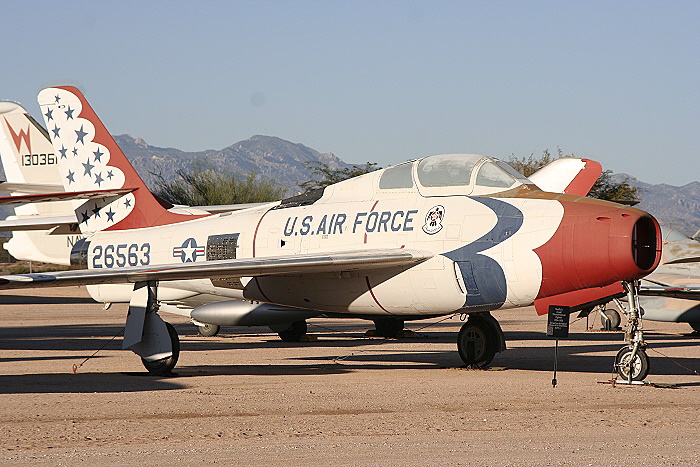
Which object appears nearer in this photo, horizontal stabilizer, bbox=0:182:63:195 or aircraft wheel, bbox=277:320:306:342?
aircraft wheel, bbox=277:320:306:342

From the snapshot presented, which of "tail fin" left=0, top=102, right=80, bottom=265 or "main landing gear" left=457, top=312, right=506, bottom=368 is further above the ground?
"tail fin" left=0, top=102, right=80, bottom=265

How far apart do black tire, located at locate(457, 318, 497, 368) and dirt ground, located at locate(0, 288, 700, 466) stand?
0.31m

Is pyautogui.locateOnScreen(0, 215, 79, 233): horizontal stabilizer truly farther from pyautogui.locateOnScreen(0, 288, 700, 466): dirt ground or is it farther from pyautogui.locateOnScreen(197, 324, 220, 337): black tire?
pyautogui.locateOnScreen(0, 288, 700, 466): dirt ground

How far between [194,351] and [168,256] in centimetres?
307

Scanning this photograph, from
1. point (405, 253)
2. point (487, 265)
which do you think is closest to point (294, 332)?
point (405, 253)

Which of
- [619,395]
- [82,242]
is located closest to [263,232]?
[82,242]

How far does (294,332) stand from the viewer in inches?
804

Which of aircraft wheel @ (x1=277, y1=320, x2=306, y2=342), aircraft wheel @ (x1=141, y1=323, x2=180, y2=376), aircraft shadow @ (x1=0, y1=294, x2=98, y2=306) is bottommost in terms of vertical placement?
aircraft shadow @ (x1=0, y1=294, x2=98, y2=306)

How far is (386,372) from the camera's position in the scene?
1383 cm

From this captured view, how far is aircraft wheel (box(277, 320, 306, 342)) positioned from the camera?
66.9ft

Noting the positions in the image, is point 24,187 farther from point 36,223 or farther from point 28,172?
→ point 36,223

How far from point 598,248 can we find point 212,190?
4877cm

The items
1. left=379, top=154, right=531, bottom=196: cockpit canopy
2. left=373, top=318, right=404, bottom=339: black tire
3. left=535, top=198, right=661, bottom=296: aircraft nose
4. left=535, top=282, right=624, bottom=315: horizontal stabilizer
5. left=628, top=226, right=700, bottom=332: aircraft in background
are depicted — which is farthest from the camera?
left=628, top=226, right=700, bottom=332: aircraft in background

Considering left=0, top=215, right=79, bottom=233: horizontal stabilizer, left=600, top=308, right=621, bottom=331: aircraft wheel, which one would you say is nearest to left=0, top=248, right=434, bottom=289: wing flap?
left=0, top=215, right=79, bottom=233: horizontal stabilizer
